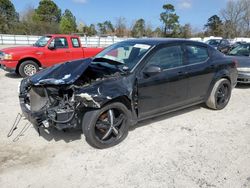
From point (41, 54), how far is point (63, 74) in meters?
5.53

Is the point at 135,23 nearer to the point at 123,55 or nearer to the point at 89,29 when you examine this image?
the point at 89,29

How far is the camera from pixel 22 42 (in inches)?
1203

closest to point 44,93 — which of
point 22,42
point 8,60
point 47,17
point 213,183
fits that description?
point 213,183

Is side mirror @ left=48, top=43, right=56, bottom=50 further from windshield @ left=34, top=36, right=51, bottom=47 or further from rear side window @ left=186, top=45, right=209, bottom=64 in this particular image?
rear side window @ left=186, top=45, right=209, bottom=64

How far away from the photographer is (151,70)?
12.7ft

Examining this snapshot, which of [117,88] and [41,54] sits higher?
[41,54]

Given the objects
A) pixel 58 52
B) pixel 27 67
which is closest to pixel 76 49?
pixel 58 52

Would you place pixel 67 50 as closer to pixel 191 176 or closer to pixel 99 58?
pixel 99 58

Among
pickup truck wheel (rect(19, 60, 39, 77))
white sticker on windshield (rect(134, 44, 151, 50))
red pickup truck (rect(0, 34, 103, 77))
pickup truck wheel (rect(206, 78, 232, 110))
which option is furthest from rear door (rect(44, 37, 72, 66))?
pickup truck wheel (rect(206, 78, 232, 110))

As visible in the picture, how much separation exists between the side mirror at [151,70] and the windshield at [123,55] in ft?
0.74

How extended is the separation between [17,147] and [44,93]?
93 cm

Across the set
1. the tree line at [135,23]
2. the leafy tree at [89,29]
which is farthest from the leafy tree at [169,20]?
the leafy tree at [89,29]

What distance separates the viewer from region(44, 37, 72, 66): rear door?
29.2 ft

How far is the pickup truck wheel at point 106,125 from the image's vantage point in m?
3.50
